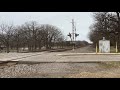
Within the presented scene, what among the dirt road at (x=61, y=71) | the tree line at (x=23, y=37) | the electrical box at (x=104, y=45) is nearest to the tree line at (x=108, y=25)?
the electrical box at (x=104, y=45)

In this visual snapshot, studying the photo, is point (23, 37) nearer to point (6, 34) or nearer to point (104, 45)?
point (6, 34)

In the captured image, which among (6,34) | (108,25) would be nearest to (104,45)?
(108,25)

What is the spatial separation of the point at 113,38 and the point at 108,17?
14.3 ft

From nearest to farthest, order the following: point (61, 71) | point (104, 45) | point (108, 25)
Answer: point (61, 71), point (104, 45), point (108, 25)

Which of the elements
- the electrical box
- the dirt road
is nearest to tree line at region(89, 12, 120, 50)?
the electrical box

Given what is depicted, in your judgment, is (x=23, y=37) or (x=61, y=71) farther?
(x=23, y=37)

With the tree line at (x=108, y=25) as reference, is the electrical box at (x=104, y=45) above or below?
below

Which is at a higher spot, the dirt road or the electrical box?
the electrical box

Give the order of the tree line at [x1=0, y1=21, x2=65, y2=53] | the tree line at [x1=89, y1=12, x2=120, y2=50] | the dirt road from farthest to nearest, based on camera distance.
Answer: the tree line at [x1=0, y1=21, x2=65, y2=53]
the tree line at [x1=89, y1=12, x2=120, y2=50]
the dirt road

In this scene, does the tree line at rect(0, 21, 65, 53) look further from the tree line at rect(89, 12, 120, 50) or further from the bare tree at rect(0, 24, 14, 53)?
the tree line at rect(89, 12, 120, 50)

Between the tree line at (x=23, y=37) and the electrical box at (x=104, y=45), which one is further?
the tree line at (x=23, y=37)

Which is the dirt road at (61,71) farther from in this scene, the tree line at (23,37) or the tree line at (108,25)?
the tree line at (23,37)

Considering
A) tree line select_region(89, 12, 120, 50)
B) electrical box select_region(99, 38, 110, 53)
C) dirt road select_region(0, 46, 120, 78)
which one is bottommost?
dirt road select_region(0, 46, 120, 78)
